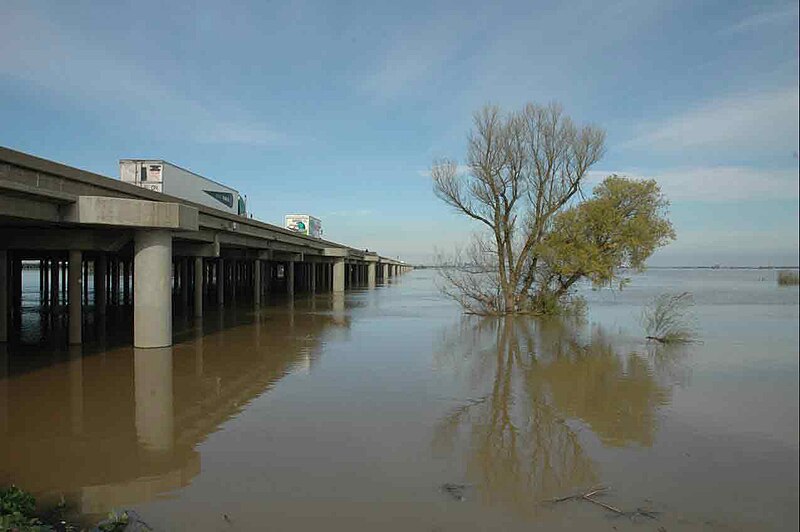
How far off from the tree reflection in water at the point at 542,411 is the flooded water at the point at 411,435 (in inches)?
1.9

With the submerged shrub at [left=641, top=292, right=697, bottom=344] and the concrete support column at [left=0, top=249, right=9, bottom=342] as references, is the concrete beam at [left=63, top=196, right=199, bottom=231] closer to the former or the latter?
the concrete support column at [left=0, top=249, right=9, bottom=342]

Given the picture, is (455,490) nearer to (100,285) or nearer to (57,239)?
(57,239)

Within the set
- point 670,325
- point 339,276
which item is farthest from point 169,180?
point 670,325

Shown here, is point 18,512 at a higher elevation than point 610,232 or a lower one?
lower

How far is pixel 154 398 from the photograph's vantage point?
11.5m

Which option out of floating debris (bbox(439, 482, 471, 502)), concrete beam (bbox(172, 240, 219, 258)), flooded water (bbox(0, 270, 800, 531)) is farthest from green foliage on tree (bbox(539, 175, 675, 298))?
floating debris (bbox(439, 482, 471, 502))

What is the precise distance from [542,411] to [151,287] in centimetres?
1080

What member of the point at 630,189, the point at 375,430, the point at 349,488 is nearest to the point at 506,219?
the point at 630,189

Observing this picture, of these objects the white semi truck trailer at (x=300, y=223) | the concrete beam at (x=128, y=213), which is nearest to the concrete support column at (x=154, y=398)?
→ the concrete beam at (x=128, y=213)

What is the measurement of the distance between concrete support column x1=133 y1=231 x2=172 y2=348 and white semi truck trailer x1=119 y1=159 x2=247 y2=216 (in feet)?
54.2

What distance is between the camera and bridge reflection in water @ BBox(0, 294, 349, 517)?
7297mm

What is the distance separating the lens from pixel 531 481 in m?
7.49

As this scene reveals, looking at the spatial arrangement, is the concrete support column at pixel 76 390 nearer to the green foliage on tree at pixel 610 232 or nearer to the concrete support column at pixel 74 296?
the concrete support column at pixel 74 296

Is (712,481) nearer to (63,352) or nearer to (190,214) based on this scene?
(190,214)
